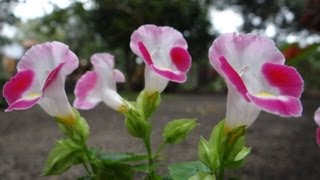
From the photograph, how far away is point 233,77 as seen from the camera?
46 cm

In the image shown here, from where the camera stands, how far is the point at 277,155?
1570 millimetres

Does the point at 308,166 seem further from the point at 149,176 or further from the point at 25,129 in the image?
the point at 25,129

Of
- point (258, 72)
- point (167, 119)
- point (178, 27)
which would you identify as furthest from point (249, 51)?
point (178, 27)

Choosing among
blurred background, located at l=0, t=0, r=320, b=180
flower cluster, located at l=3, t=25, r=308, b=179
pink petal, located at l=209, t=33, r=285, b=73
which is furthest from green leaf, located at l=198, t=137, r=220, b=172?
blurred background, located at l=0, t=0, r=320, b=180

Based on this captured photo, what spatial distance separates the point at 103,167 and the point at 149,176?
0.06 m

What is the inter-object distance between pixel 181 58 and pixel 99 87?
0.15 metres

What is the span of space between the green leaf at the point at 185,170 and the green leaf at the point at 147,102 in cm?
9

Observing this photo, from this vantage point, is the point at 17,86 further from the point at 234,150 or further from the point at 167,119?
the point at 167,119

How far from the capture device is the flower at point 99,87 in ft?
2.15

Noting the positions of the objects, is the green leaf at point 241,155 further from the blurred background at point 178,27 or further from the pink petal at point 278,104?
the blurred background at point 178,27

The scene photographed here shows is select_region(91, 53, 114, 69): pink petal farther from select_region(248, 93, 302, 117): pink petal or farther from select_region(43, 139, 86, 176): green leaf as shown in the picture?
select_region(248, 93, 302, 117): pink petal

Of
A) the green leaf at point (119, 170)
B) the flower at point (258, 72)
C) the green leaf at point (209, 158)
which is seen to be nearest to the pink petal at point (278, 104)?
the flower at point (258, 72)

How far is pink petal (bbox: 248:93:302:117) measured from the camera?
1.47 feet

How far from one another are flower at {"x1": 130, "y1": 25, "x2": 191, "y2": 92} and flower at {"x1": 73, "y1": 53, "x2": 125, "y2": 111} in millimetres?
105
